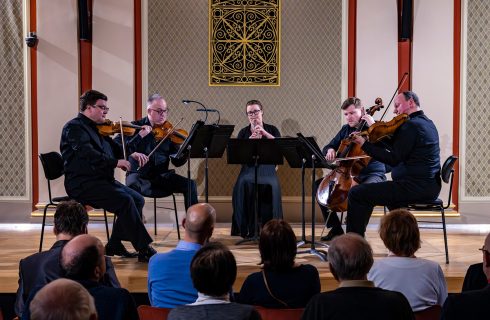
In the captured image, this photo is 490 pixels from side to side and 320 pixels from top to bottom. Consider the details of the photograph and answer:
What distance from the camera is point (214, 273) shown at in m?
2.32

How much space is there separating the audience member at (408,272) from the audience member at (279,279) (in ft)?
1.10

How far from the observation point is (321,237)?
19.9ft

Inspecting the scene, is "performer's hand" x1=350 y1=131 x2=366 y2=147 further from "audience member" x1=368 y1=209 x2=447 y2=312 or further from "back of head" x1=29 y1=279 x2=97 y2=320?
"back of head" x1=29 y1=279 x2=97 y2=320

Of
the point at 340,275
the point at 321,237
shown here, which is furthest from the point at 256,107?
the point at 340,275

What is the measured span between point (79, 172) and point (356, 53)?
10.2 feet

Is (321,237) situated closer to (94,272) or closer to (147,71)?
(147,71)

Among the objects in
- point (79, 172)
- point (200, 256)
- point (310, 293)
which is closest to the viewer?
point (200, 256)

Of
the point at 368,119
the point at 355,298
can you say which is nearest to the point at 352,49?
the point at 368,119

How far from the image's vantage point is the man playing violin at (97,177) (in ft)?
16.4

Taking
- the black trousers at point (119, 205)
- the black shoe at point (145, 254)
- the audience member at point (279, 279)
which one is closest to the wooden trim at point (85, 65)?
the black trousers at point (119, 205)

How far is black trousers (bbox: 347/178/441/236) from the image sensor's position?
5.14m

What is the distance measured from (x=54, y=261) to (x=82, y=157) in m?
2.09

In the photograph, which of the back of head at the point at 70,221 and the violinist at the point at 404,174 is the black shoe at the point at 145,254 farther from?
the back of head at the point at 70,221

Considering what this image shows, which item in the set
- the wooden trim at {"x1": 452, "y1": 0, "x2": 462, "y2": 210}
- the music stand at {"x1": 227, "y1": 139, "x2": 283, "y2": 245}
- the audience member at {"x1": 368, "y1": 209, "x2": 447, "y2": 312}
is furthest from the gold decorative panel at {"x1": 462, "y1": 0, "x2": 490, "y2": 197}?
the audience member at {"x1": 368, "y1": 209, "x2": 447, "y2": 312}
